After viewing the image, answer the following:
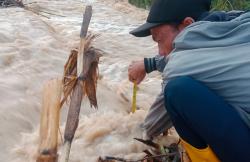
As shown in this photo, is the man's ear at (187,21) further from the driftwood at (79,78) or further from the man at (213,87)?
the driftwood at (79,78)

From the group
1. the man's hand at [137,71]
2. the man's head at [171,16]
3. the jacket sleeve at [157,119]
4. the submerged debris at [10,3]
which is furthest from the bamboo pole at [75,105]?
the submerged debris at [10,3]

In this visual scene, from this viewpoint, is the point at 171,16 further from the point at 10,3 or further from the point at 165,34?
the point at 10,3

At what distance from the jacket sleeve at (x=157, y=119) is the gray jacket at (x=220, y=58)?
0.42 metres

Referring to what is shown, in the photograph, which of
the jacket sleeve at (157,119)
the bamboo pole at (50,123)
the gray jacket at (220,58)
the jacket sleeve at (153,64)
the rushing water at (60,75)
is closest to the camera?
the gray jacket at (220,58)

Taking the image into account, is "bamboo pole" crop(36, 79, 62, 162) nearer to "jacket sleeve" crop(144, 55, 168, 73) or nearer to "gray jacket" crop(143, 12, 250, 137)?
"gray jacket" crop(143, 12, 250, 137)

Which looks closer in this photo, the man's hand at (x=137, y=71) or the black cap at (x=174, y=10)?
the black cap at (x=174, y=10)

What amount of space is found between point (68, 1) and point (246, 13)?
8715 millimetres

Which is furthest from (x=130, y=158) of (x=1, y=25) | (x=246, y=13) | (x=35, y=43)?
(x=1, y=25)

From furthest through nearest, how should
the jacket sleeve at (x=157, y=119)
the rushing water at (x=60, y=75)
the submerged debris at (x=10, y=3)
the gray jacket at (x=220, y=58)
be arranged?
1. the submerged debris at (x=10, y=3)
2. the rushing water at (x=60, y=75)
3. the jacket sleeve at (x=157, y=119)
4. the gray jacket at (x=220, y=58)

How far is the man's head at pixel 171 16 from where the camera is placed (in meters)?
2.23

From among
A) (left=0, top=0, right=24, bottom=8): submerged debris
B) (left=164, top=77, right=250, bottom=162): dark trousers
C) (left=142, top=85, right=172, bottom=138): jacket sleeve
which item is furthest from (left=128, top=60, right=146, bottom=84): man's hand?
(left=0, top=0, right=24, bottom=8): submerged debris

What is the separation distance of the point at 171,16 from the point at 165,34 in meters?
0.11

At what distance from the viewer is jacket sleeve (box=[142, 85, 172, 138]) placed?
8.02 feet

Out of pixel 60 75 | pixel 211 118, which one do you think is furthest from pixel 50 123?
pixel 60 75
